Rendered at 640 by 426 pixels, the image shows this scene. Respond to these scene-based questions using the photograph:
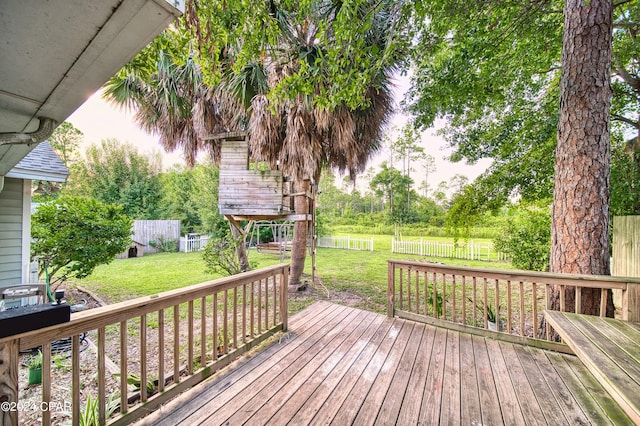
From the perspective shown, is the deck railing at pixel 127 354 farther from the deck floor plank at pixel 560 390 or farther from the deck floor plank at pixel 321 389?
the deck floor plank at pixel 560 390

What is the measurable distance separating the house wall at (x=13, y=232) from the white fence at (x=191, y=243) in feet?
26.2

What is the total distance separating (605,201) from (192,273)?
25.9 feet

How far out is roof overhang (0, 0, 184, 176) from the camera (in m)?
0.74

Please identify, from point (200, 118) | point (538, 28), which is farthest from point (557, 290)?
point (200, 118)

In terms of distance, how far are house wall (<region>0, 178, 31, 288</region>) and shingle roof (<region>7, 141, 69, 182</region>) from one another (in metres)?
0.33

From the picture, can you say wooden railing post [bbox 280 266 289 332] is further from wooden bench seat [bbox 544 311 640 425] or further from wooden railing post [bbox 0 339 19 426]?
wooden bench seat [bbox 544 311 640 425]

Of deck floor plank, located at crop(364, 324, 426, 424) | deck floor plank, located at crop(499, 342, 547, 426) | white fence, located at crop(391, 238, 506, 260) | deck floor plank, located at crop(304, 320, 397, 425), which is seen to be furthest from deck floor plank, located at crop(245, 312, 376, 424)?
white fence, located at crop(391, 238, 506, 260)

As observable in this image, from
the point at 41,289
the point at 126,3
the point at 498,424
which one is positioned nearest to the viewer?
the point at 126,3

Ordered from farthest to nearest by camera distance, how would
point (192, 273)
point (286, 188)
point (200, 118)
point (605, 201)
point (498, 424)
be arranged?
point (192, 273) → point (286, 188) → point (200, 118) → point (605, 201) → point (498, 424)

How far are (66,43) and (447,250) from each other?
11.5 meters

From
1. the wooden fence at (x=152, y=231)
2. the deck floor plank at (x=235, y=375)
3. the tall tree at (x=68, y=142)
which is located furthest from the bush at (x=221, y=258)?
the tall tree at (x=68, y=142)

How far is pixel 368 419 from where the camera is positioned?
1.62 metres

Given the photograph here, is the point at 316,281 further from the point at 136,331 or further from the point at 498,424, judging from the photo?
the point at 498,424

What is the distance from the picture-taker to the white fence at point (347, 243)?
1286cm
